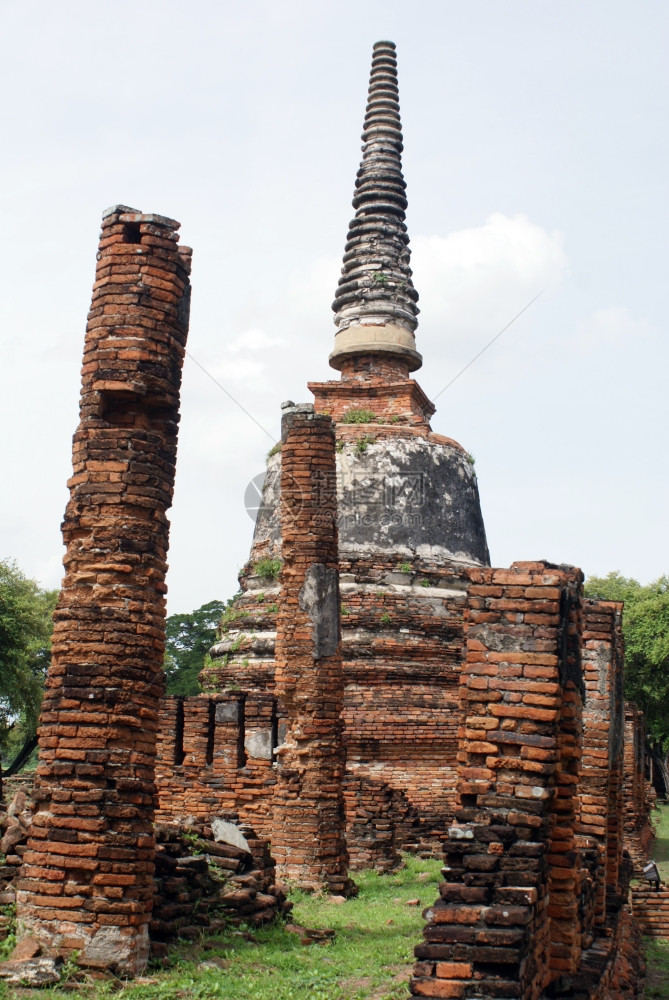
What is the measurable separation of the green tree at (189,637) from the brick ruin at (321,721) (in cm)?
1632

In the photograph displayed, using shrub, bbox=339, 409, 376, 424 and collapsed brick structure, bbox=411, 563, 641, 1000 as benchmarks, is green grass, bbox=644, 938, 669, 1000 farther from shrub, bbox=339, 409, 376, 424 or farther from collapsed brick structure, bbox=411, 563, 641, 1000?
shrub, bbox=339, 409, 376, 424

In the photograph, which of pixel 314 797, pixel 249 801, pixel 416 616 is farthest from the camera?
pixel 416 616

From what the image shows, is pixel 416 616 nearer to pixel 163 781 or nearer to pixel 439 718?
pixel 439 718

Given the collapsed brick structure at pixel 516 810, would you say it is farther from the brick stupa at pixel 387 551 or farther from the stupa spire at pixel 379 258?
the stupa spire at pixel 379 258

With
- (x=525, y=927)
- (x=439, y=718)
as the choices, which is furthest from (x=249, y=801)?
(x=525, y=927)

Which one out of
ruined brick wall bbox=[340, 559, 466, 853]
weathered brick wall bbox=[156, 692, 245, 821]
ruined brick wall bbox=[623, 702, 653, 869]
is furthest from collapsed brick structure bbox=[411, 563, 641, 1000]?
ruined brick wall bbox=[623, 702, 653, 869]

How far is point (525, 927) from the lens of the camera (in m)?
5.18

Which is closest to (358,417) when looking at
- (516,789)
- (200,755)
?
(200,755)

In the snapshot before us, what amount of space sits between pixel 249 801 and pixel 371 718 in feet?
9.56

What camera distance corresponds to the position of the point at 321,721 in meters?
12.1

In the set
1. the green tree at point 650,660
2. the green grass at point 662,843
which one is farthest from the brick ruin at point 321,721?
the green tree at point 650,660

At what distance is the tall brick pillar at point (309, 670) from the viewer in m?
11.8

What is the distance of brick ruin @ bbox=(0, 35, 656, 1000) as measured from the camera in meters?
5.84

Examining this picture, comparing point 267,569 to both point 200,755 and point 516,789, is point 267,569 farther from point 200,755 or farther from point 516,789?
point 516,789
